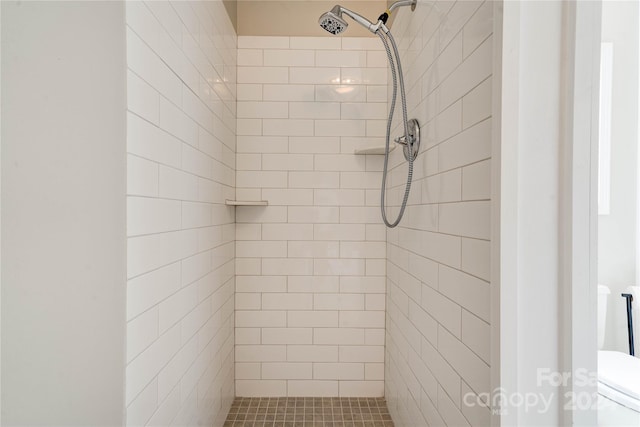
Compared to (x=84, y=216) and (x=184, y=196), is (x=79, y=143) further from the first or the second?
Answer: (x=184, y=196)

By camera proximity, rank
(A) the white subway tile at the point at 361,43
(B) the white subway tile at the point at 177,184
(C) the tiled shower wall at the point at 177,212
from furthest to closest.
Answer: (A) the white subway tile at the point at 361,43 < (B) the white subway tile at the point at 177,184 < (C) the tiled shower wall at the point at 177,212

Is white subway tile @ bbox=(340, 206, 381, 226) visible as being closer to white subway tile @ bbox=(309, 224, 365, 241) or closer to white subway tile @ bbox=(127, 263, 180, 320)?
white subway tile @ bbox=(309, 224, 365, 241)

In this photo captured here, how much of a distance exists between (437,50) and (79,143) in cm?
110

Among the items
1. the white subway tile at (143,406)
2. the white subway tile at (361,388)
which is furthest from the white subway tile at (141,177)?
the white subway tile at (361,388)

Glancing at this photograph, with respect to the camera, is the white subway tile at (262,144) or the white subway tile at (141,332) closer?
the white subway tile at (141,332)

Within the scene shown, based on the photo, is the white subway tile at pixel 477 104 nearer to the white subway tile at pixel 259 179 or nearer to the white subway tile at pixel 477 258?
the white subway tile at pixel 477 258

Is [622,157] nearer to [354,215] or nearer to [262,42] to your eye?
[354,215]

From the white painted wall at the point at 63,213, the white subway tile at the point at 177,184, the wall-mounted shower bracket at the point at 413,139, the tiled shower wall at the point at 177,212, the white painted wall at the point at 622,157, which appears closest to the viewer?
the white painted wall at the point at 63,213

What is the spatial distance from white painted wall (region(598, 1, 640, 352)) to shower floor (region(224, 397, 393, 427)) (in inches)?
50.9

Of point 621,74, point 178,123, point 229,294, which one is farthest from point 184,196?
point 621,74

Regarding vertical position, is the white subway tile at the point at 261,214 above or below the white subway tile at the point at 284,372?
above

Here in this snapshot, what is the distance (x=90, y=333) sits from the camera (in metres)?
0.82

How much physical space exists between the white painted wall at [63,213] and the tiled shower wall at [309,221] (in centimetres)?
130

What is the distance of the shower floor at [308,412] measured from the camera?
6.23 ft
